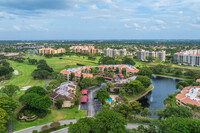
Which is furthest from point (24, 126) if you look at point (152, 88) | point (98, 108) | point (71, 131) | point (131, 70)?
point (131, 70)

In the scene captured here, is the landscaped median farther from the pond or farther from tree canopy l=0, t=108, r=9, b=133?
tree canopy l=0, t=108, r=9, b=133

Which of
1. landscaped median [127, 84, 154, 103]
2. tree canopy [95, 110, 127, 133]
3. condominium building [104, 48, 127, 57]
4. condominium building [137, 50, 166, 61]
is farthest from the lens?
condominium building [104, 48, 127, 57]

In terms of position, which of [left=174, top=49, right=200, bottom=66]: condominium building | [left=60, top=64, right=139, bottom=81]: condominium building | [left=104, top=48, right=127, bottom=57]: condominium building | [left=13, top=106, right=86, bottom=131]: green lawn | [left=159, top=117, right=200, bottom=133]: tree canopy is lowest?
[left=13, top=106, right=86, bottom=131]: green lawn

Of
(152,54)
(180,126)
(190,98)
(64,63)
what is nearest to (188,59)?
(152,54)

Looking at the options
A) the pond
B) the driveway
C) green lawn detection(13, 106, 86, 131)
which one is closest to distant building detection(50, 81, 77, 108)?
green lawn detection(13, 106, 86, 131)

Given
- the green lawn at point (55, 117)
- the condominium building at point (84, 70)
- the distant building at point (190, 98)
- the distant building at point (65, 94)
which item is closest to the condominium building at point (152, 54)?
the condominium building at point (84, 70)

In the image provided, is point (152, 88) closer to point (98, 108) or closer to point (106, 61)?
point (98, 108)
